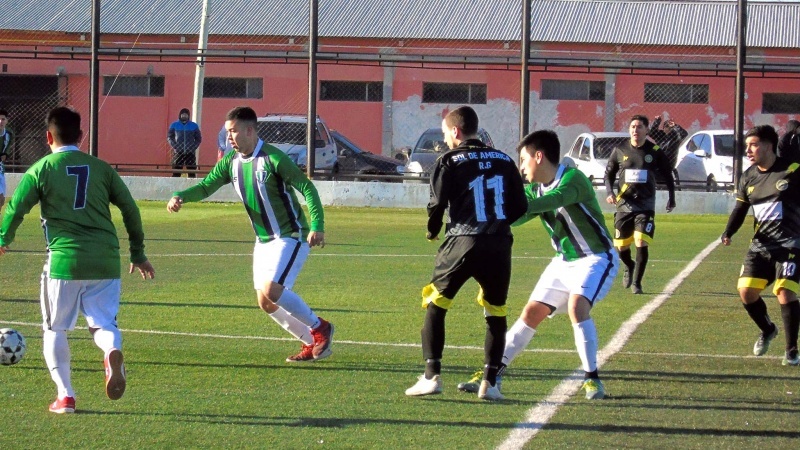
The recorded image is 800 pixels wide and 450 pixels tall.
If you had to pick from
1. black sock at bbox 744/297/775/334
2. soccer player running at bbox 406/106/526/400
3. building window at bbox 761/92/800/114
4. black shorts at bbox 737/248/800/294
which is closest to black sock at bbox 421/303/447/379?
soccer player running at bbox 406/106/526/400

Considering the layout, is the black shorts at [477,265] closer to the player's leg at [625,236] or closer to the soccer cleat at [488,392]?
the soccer cleat at [488,392]

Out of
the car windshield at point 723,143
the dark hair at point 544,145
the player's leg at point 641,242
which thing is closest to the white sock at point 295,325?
the dark hair at point 544,145

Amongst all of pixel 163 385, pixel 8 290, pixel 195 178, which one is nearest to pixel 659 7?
pixel 195 178

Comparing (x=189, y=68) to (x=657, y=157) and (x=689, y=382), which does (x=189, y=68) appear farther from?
(x=689, y=382)

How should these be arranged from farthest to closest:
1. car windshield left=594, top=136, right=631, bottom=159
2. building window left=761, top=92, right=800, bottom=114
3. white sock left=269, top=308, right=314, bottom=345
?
building window left=761, top=92, right=800, bottom=114, car windshield left=594, top=136, right=631, bottom=159, white sock left=269, top=308, right=314, bottom=345

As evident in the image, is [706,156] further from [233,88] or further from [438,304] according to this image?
[438,304]

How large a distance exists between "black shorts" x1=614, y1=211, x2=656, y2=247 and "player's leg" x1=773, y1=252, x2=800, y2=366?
4071mm

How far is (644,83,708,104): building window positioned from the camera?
31398mm

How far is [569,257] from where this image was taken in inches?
281

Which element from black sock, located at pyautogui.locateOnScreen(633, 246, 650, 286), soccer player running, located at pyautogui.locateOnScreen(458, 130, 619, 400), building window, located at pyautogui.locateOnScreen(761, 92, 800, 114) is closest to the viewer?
soccer player running, located at pyautogui.locateOnScreen(458, 130, 619, 400)

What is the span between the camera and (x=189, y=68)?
111 ft

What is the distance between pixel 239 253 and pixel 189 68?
1967 centimetres

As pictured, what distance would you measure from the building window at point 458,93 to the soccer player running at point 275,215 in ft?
83.6

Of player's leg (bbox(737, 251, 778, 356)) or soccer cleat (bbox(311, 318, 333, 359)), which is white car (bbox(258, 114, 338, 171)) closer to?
soccer cleat (bbox(311, 318, 333, 359))
